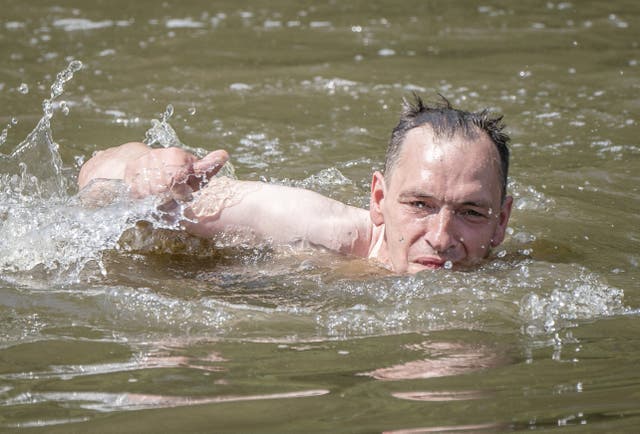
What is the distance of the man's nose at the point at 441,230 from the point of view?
15.0 feet

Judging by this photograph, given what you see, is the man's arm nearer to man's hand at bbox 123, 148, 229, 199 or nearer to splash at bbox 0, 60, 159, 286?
man's hand at bbox 123, 148, 229, 199

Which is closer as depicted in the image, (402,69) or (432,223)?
(432,223)

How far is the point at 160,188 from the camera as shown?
4.68 meters

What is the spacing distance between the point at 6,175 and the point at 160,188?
1.58 metres

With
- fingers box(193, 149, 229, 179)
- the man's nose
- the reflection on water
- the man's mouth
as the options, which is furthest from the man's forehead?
the reflection on water

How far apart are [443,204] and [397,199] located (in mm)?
231

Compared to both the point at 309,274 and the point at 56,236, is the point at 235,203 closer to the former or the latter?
the point at 309,274

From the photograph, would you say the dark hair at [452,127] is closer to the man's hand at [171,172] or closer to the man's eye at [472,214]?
the man's eye at [472,214]

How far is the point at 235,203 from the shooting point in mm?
4840

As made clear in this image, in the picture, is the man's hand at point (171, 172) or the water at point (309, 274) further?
the man's hand at point (171, 172)

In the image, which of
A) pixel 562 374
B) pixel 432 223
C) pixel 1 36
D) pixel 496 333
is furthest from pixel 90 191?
pixel 1 36

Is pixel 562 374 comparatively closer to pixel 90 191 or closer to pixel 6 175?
pixel 90 191

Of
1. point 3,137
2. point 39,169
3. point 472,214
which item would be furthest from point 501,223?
point 3,137

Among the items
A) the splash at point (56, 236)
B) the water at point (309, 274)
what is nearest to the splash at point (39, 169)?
the water at point (309, 274)
